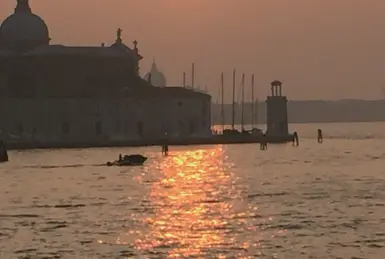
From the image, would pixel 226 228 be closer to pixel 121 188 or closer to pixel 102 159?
pixel 121 188

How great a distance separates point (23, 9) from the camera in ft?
264

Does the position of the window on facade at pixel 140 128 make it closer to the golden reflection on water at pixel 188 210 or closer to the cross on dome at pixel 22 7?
the cross on dome at pixel 22 7

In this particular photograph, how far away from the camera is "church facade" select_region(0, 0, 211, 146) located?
77.1 meters

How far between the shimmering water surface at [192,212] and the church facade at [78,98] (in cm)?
3000

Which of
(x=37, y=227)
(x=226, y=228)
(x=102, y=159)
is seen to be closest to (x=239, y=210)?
(x=226, y=228)

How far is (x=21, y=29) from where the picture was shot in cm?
8025

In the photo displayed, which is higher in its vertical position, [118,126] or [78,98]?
[78,98]

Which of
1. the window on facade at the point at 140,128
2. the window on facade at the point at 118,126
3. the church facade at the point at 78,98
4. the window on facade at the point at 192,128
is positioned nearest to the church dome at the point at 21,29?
the church facade at the point at 78,98

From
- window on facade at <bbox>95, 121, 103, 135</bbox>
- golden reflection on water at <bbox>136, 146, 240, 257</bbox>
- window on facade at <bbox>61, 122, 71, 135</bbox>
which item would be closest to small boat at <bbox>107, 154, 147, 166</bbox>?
golden reflection on water at <bbox>136, 146, 240, 257</bbox>

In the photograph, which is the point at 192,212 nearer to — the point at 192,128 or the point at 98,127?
the point at 98,127

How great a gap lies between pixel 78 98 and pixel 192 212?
52239 mm

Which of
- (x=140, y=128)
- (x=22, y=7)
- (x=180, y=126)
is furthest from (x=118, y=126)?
(x=22, y=7)

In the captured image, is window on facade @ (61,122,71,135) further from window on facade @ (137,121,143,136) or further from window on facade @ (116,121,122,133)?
window on facade @ (137,121,143,136)

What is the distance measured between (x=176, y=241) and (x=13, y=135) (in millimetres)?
57851
